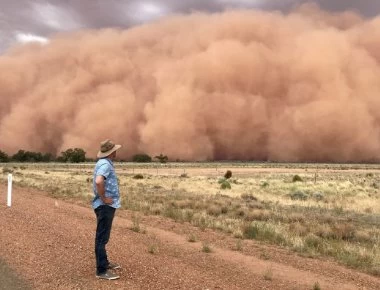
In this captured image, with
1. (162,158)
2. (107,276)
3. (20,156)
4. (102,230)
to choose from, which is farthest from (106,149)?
(20,156)

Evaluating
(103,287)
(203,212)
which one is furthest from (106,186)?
(203,212)

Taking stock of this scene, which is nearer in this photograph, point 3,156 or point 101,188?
point 101,188

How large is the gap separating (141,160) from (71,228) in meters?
91.8

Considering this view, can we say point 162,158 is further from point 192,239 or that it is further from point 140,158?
point 192,239

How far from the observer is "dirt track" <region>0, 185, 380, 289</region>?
6195 mm

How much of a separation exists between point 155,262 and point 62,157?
86551mm

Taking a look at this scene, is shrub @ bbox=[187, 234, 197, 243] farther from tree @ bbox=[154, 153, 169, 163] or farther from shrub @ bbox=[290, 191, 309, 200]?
tree @ bbox=[154, 153, 169, 163]

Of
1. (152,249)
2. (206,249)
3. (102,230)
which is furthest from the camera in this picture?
(206,249)

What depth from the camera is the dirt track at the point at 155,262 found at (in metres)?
6.20

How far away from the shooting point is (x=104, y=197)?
5934 millimetres

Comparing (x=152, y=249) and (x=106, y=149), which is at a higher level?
(x=106, y=149)

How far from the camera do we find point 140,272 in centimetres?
654

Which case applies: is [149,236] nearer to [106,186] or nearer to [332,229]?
[106,186]

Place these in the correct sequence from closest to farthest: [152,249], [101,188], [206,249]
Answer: [101,188]
[152,249]
[206,249]
